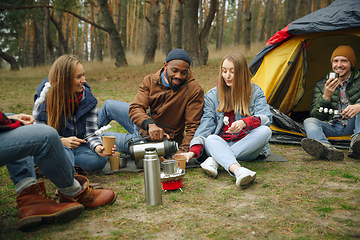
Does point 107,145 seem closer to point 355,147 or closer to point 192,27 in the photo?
point 355,147

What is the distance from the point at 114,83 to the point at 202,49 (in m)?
3.41

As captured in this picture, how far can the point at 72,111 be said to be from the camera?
2799 mm

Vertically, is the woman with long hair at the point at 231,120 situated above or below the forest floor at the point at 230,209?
above

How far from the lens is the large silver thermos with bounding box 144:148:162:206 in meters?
2.12

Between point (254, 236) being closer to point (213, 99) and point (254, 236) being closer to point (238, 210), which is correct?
point (238, 210)

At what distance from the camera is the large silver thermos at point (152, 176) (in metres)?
2.12

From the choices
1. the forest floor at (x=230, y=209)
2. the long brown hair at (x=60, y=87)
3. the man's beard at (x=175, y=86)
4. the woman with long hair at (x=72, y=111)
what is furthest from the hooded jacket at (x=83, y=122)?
the man's beard at (x=175, y=86)

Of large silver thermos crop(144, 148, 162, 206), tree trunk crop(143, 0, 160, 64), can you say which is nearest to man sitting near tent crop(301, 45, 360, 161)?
large silver thermos crop(144, 148, 162, 206)

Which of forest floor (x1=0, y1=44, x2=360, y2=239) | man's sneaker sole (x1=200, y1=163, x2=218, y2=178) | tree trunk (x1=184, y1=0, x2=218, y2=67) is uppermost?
tree trunk (x1=184, y1=0, x2=218, y2=67)

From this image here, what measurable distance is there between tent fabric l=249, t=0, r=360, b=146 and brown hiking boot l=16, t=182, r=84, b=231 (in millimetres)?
3194

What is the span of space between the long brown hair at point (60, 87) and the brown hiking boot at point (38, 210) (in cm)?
84

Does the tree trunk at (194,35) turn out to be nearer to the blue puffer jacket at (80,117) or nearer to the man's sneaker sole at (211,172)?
the blue puffer jacket at (80,117)

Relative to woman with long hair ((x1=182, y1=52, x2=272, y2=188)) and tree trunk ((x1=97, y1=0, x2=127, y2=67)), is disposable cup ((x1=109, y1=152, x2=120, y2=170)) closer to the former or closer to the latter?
woman with long hair ((x1=182, y1=52, x2=272, y2=188))

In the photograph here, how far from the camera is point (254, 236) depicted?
1769 millimetres
